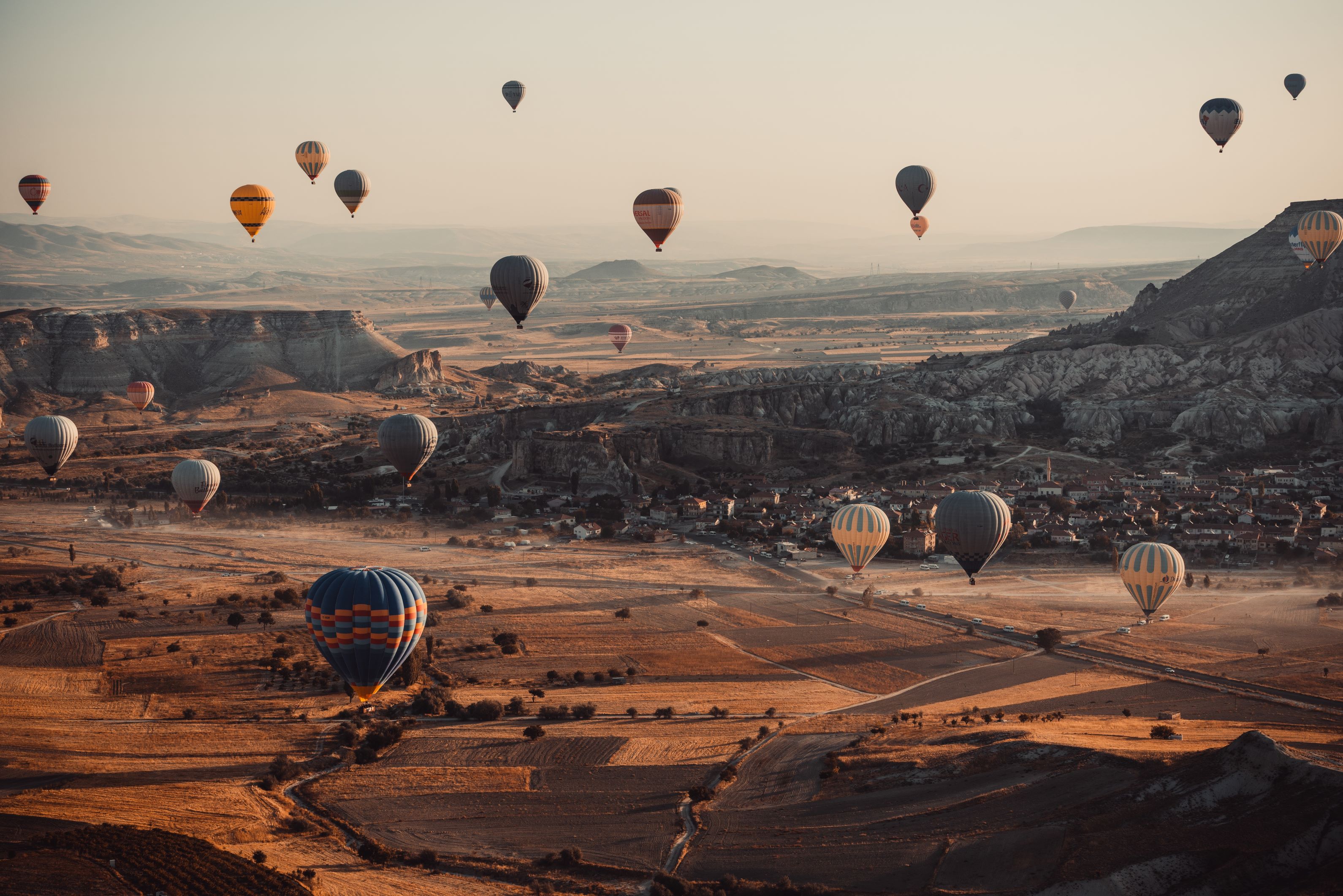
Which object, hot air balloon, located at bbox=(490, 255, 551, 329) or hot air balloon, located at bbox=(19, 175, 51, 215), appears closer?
hot air balloon, located at bbox=(490, 255, 551, 329)

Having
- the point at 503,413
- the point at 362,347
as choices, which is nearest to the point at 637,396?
the point at 503,413

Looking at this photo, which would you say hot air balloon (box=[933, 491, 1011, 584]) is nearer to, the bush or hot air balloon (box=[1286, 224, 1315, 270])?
the bush

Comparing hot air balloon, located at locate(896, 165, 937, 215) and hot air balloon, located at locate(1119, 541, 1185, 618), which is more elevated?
hot air balloon, located at locate(896, 165, 937, 215)

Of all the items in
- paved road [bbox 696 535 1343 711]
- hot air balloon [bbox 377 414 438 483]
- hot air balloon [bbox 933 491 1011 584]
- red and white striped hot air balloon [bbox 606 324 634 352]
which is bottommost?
paved road [bbox 696 535 1343 711]

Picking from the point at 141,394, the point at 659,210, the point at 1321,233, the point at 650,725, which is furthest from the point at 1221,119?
the point at 141,394

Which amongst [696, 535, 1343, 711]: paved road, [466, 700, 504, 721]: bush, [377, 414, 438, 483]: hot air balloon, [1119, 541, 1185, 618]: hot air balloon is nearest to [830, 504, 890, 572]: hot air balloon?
[696, 535, 1343, 711]: paved road

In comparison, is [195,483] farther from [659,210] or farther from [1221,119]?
[1221,119]

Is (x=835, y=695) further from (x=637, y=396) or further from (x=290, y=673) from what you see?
(x=637, y=396)
